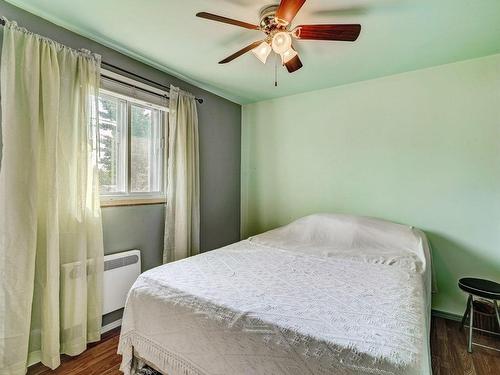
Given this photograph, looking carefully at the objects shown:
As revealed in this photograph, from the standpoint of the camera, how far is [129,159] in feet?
7.57

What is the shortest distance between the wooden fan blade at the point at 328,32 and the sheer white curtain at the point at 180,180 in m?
1.46

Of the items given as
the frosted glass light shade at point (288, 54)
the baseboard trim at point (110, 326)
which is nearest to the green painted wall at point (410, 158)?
the frosted glass light shade at point (288, 54)

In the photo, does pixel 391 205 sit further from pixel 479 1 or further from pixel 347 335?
pixel 347 335

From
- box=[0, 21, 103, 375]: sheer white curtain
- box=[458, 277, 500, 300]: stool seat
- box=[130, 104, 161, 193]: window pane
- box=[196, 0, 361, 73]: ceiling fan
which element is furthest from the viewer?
box=[130, 104, 161, 193]: window pane

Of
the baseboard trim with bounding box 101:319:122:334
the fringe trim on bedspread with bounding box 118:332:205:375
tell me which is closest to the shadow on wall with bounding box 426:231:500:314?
the fringe trim on bedspread with bounding box 118:332:205:375

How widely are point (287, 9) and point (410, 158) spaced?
6.56ft

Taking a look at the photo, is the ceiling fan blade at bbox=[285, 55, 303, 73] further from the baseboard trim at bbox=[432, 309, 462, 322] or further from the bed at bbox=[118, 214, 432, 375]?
the baseboard trim at bbox=[432, 309, 462, 322]

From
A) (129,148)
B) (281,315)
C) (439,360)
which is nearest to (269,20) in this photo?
(129,148)

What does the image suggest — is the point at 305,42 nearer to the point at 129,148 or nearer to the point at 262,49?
the point at 262,49

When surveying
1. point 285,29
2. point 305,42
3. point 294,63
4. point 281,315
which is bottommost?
point 281,315

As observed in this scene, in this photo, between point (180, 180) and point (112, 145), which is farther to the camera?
point (180, 180)

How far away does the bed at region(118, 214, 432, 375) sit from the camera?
36.9 inches

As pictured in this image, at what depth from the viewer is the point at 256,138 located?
355cm

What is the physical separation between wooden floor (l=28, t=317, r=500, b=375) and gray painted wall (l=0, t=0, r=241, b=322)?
326mm
